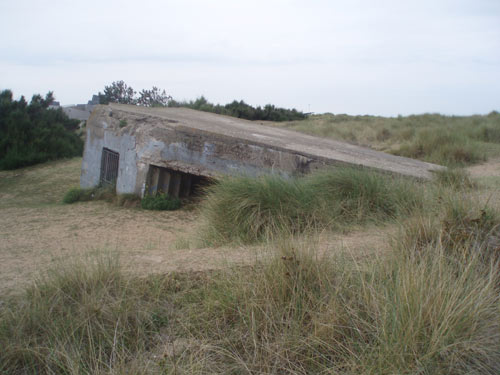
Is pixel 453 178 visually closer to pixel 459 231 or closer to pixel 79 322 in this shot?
pixel 459 231

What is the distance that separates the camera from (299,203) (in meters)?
4.18

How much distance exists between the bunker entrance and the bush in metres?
0.13

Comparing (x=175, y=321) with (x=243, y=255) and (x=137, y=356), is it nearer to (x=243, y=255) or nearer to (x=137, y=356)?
(x=137, y=356)

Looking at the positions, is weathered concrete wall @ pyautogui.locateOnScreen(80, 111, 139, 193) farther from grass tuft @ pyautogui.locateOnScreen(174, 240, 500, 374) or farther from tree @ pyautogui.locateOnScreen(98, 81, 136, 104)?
tree @ pyautogui.locateOnScreen(98, 81, 136, 104)

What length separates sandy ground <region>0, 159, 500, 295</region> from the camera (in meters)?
3.00

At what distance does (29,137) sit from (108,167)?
763 centimetres

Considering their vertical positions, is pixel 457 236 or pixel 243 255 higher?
pixel 457 236

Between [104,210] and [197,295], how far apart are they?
5120 mm

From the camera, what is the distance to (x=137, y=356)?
6.75 ft

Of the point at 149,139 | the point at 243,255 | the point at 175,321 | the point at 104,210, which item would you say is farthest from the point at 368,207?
the point at 104,210

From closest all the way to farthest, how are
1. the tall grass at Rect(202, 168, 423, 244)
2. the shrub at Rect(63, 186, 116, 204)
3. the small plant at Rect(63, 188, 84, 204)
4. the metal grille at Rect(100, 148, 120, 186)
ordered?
the tall grass at Rect(202, 168, 423, 244) → the shrub at Rect(63, 186, 116, 204) → the small plant at Rect(63, 188, 84, 204) → the metal grille at Rect(100, 148, 120, 186)

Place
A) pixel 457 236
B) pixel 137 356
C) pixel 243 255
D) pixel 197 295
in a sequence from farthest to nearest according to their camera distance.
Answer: pixel 243 255, pixel 457 236, pixel 197 295, pixel 137 356

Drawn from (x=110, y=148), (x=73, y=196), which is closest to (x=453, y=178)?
(x=110, y=148)

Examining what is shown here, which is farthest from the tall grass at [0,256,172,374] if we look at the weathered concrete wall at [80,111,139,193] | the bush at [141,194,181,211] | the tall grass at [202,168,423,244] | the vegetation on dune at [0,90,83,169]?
the vegetation on dune at [0,90,83,169]
